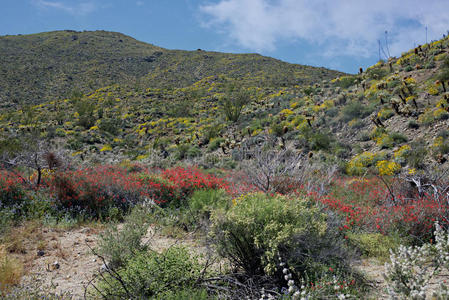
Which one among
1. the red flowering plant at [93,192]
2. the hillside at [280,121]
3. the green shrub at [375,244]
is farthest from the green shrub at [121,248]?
the hillside at [280,121]

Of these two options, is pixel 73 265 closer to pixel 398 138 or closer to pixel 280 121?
pixel 398 138

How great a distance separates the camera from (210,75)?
49344 millimetres

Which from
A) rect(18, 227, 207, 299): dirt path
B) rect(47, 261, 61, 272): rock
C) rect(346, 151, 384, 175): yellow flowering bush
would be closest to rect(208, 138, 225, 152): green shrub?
rect(346, 151, 384, 175): yellow flowering bush

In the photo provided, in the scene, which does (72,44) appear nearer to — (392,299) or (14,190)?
(14,190)

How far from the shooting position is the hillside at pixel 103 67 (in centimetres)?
4162

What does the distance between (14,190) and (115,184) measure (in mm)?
2348

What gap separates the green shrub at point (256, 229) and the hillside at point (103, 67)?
3686cm

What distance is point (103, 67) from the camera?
52.1 meters

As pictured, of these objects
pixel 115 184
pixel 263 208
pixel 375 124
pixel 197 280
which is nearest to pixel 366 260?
pixel 263 208

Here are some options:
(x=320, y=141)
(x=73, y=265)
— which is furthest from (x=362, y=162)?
(x=73, y=265)

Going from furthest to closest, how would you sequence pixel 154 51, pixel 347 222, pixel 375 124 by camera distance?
pixel 154 51 < pixel 375 124 < pixel 347 222

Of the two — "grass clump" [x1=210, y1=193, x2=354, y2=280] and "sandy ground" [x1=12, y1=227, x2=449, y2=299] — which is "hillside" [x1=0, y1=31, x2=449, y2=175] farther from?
"grass clump" [x1=210, y1=193, x2=354, y2=280]

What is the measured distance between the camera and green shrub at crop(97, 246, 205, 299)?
133 inches

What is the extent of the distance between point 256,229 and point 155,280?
148 centimetres
